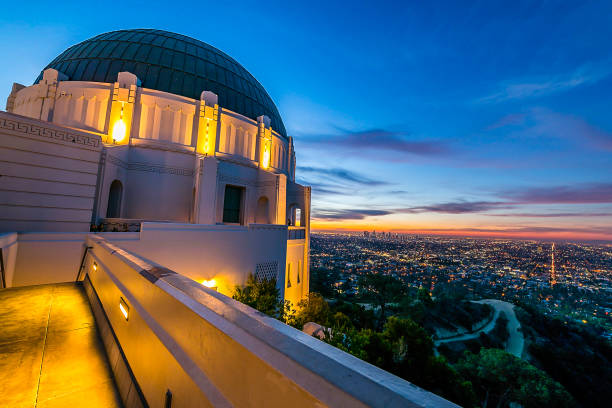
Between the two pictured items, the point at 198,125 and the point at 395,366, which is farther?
the point at 198,125

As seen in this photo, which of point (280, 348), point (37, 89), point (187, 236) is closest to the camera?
point (280, 348)

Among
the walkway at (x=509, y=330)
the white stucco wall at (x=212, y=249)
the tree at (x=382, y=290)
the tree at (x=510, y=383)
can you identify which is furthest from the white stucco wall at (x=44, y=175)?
the walkway at (x=509, y=330)

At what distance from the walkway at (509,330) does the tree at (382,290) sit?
780 cm

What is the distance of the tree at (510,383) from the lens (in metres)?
16.7

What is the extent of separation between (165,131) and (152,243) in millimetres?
8587

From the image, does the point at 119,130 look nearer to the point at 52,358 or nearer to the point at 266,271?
the point at 266,271

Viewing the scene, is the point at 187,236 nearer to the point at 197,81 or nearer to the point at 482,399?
the point at 197,81

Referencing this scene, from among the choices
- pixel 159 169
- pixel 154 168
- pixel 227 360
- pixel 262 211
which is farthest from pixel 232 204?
pixel 227 360

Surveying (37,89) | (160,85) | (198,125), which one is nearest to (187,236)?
(198,125)

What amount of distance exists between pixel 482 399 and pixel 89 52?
39.3 meters

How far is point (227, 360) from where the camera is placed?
1.20m

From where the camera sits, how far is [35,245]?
6.03 metres

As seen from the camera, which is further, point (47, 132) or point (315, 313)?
point (315, 313)

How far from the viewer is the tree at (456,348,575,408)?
16694mm
